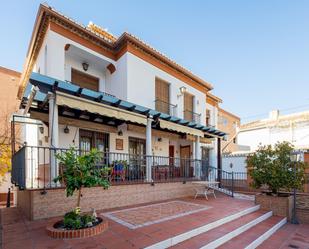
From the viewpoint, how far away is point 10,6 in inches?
407

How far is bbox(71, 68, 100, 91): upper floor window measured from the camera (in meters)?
12.0

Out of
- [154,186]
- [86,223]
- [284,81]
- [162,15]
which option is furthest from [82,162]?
[284,81]

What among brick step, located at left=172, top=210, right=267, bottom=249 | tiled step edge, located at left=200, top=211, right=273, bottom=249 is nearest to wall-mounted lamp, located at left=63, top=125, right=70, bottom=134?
brick step, located at left=172, top=210, right=267, bottom=249

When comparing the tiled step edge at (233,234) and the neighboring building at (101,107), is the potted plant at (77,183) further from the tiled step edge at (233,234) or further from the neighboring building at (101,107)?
the tiled step edge at (233,234)

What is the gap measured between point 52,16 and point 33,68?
507cm

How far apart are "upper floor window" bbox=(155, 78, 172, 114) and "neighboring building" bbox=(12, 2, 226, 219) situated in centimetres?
7

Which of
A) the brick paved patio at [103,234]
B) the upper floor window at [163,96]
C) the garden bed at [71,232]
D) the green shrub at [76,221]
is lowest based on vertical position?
the brick paved patio at [103,234]

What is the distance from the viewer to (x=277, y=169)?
9125 mm

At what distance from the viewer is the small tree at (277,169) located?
895 cm

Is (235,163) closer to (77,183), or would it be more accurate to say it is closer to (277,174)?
(277,174)

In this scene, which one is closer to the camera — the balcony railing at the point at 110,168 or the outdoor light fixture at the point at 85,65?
the balcony railing at the point at 110,168

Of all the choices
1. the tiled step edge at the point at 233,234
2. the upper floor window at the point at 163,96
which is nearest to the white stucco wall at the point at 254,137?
the upper floor window at the point at 163,96

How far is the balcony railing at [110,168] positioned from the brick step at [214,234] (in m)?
2.95

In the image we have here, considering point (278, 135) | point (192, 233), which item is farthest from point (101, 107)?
point (278, 135)
